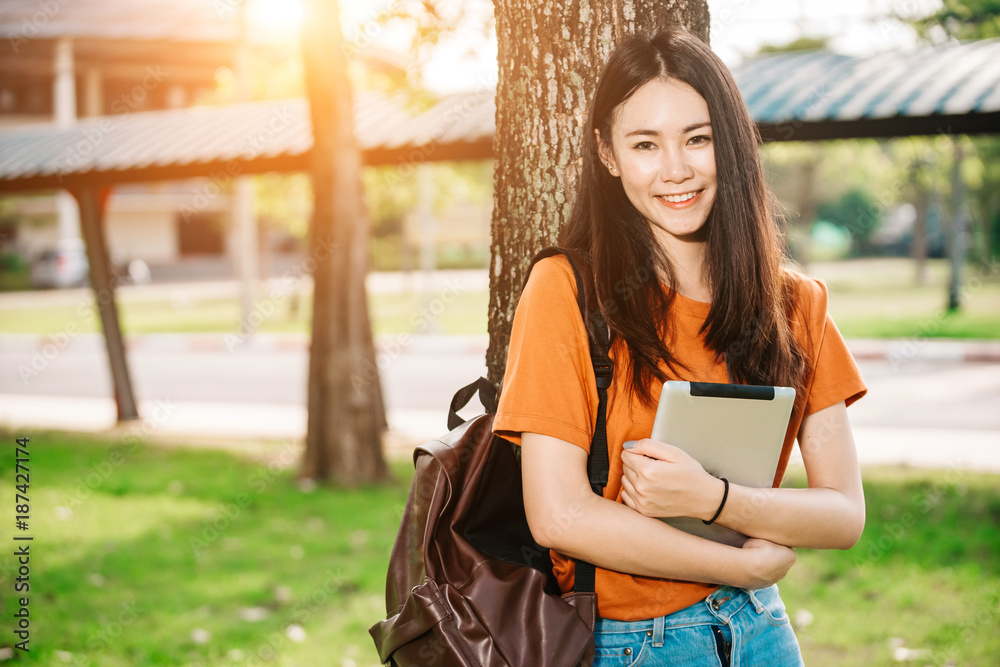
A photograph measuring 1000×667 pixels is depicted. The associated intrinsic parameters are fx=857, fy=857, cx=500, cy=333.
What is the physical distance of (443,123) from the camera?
25.0ft

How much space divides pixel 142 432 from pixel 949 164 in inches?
775

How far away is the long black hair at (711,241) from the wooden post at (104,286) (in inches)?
375

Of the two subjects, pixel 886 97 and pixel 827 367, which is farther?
pixel 886 97

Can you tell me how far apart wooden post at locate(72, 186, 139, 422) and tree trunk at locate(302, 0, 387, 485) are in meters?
4.05

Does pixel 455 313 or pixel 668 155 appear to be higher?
pixel 668 155

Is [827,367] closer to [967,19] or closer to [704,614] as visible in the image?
[704,614]

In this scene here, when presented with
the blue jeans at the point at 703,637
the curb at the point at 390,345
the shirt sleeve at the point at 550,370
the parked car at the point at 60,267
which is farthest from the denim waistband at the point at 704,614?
the parked car at the point at 60,267

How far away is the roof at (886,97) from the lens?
6.04 m

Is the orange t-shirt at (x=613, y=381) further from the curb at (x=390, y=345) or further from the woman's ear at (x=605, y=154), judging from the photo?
the curb at (x=390, y=345)

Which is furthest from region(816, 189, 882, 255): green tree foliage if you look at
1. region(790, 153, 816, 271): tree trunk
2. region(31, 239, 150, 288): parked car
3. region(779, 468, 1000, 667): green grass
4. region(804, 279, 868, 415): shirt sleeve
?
region(804, 279, 868, 415): shirt sleeve

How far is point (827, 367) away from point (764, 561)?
42 cm

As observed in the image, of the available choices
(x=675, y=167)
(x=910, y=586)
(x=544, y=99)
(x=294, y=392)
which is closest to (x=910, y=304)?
(x=294, y=392)

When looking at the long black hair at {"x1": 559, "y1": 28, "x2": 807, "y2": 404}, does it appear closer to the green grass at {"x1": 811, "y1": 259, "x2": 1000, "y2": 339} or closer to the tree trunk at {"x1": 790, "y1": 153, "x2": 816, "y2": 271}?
the green grass at {"x1": 811, "y1": 259, "x2": 1000, "y2": 339}

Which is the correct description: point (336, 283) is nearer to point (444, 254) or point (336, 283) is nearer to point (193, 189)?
point (193, 189)
